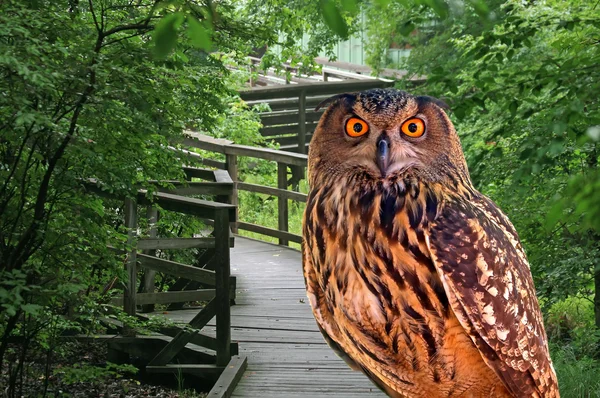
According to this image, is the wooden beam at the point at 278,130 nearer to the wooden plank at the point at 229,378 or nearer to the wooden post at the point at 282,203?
the wooden post at the point at 282,203

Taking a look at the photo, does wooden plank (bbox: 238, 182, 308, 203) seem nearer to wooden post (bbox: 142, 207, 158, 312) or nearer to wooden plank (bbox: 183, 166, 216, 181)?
wooden plank (bbox: 183, 166, 216, 181)

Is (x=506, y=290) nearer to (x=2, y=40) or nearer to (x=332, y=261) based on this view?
(x=332, y=261)

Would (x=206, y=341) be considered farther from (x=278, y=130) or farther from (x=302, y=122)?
(x=278, y=130)

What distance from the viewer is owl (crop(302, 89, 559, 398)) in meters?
1.93

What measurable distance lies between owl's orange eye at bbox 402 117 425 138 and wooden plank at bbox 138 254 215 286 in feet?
15.0

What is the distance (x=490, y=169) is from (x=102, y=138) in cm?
249

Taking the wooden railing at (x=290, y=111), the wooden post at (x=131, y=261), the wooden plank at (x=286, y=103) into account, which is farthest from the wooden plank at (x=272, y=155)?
the wooden plank at (x=286, y=103)

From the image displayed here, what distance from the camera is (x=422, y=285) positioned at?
192 centimetres

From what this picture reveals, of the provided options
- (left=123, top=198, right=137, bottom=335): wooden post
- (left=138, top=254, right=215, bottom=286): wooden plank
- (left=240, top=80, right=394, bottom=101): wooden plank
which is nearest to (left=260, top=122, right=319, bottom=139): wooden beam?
(left=240, top=80, right=394, bottom=101): wooden plank

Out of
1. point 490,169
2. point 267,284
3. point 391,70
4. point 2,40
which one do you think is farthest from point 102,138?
point 391,70

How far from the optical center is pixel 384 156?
1.90m

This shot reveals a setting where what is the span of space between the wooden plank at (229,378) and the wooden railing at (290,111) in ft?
29.8

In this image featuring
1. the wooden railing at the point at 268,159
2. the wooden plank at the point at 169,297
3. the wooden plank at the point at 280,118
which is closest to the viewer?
the wooden plank at the point at 169,297

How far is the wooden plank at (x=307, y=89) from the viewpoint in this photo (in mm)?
14898
